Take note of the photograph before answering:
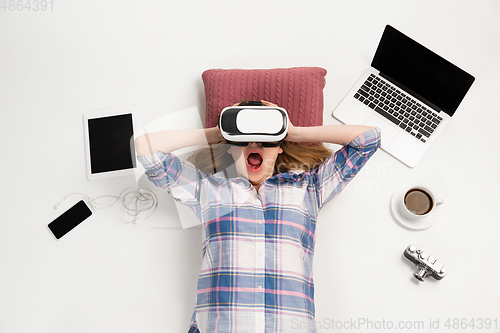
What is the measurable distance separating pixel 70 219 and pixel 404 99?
1.37 meters

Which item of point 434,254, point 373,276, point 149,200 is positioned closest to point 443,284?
point 434,254

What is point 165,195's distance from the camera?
4.28 ft

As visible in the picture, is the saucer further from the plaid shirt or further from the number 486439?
the number 486439

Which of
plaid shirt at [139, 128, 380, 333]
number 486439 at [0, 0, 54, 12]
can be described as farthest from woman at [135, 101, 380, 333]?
number 486439 at [0, 0, 54, 12]

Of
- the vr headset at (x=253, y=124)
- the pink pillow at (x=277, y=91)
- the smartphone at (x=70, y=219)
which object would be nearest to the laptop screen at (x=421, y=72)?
the pink pillow at (x=277, y=91)

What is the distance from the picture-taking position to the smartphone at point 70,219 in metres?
1.27

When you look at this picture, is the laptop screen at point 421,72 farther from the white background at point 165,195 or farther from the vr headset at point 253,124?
the vr headset at point 253,124

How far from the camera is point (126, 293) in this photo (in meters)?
1.21

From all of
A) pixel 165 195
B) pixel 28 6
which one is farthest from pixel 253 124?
pixel 28 6

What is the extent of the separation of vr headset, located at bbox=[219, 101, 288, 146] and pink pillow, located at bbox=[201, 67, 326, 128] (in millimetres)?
259

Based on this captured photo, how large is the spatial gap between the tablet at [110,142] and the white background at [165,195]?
0.13 ft

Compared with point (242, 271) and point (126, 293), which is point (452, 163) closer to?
point (242, 271)

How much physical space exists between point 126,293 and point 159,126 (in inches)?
25.5

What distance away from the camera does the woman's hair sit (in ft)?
3.89
